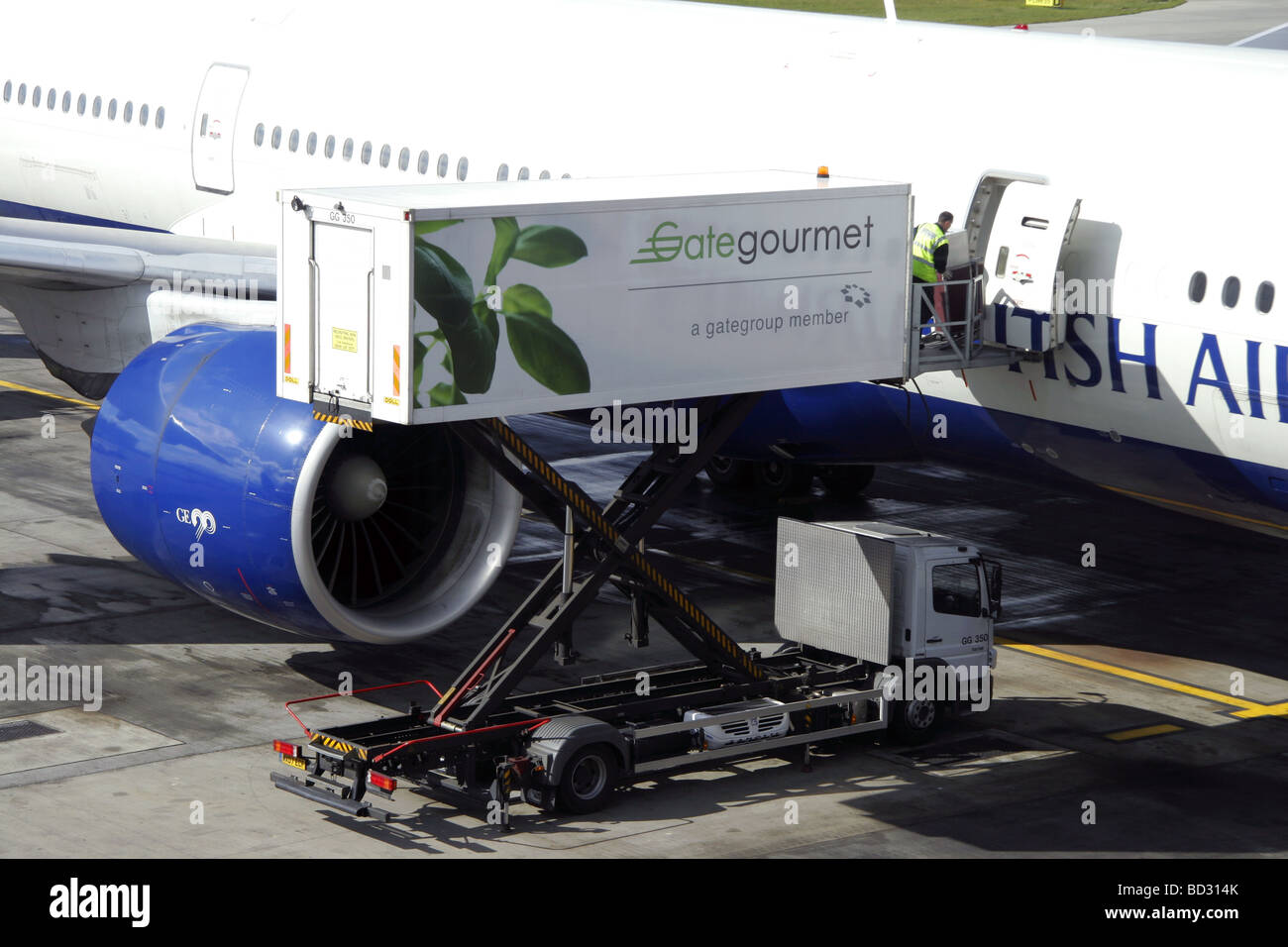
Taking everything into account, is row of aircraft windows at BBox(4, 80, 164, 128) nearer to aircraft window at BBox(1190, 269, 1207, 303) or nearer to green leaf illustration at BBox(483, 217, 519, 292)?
green leaf illustration at BBox(483, 217, 519, 292)

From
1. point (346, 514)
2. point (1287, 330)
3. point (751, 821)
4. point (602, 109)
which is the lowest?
point (751, 821)

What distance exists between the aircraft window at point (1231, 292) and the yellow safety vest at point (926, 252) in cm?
216

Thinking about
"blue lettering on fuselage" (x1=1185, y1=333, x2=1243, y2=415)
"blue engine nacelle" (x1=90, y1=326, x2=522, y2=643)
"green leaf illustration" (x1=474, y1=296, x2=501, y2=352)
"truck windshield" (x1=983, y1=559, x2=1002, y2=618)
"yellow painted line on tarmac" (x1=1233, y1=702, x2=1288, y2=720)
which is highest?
"green leaf illustration" (x1=474, y1=296, x2=501, y2=352)

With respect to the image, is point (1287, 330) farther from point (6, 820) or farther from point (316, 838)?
point (6, 820)

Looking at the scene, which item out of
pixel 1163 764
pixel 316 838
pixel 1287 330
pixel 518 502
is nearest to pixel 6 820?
pixel 316 838

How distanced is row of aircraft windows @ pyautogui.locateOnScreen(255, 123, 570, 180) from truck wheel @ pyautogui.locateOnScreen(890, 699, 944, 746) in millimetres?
6357

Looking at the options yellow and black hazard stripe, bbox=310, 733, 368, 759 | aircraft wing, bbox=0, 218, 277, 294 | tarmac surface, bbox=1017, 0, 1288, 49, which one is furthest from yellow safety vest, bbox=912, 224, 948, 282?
tarmac surface, bbox=1017, 0, 1288, 49

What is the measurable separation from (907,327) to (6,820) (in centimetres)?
731

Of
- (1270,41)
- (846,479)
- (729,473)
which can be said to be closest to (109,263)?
(729,473)

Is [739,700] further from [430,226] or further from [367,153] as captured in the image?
[367,153]

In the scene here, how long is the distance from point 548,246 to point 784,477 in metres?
10.1

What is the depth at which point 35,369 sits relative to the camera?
91.6ft

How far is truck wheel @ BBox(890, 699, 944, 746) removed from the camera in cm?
1468

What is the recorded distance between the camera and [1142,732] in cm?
1527
